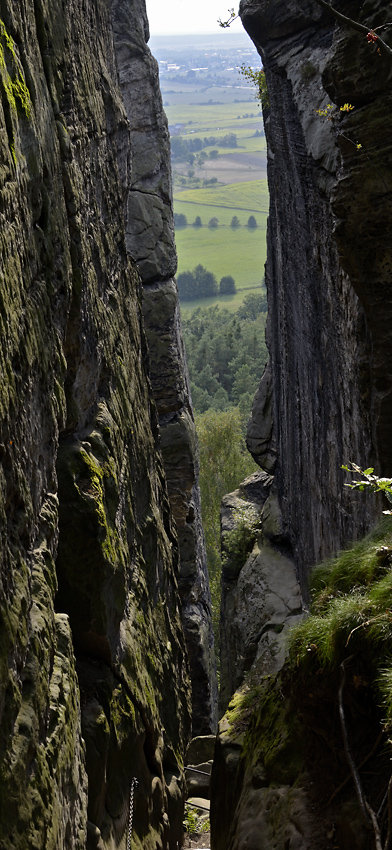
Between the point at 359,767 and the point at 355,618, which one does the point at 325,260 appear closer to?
the point at 355,618

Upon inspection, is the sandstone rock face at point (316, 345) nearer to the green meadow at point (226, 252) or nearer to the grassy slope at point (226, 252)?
the green meadow at point (226, 252)

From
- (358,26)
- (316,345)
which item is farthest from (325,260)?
(358,26)

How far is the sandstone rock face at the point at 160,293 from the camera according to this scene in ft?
78.4

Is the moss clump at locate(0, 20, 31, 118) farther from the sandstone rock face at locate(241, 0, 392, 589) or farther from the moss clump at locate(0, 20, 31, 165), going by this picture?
the sandstone rock face at locate(241, 0, 392, 589)

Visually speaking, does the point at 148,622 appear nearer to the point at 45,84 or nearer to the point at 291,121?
the point at 45,84

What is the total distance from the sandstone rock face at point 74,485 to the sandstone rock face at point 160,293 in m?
12.5

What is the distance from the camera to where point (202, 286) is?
14712 centimetres

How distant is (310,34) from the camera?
510 inches

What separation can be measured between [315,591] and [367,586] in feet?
3.84

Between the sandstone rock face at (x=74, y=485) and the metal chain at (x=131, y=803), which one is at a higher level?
the sandstone rock face at (x=74, y=485)

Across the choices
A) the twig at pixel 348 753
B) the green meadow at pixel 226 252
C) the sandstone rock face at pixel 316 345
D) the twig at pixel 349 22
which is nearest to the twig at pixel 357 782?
the twig at pixel 348 753

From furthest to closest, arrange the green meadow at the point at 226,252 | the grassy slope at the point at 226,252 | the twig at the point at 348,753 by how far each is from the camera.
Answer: the grassy slope at the point at 226,252 → the green meadow at the point at 226,252 → the twig at the point at 348,753

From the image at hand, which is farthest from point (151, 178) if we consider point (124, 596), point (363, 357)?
point (124, 596)

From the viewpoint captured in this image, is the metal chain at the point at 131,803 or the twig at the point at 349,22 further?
the metal chain at the point at 131,803
